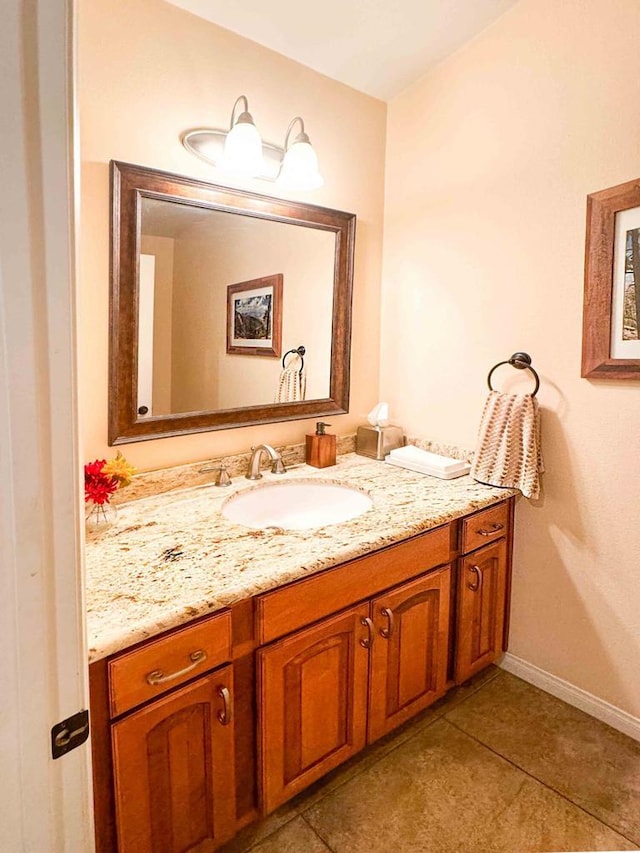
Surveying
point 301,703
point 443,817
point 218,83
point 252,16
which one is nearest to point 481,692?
point 443,817

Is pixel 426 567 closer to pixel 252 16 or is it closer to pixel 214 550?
pixel 214 550

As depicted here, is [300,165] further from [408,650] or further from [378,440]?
[408,650]

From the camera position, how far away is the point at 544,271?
171 cm

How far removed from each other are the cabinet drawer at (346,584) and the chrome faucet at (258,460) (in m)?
0.60

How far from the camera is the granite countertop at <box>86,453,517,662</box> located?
3.25 ft

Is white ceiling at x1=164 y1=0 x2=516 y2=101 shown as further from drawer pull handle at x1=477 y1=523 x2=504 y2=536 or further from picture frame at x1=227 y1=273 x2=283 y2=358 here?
drawer pull handle at x1=477 y1=523 x2=504 y2=536

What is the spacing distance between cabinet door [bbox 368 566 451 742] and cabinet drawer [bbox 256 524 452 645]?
52mm

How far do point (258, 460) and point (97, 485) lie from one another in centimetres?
62

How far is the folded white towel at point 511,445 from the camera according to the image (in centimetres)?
171

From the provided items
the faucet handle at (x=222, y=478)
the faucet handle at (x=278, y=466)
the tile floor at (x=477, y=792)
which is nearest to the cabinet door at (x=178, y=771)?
the tile floor at (x=477, y=792)

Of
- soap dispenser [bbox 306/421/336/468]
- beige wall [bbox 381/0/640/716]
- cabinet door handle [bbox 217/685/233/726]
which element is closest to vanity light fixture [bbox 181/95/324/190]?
beige wall [bbox 381/0/640/716]

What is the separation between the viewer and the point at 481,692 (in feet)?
6.16

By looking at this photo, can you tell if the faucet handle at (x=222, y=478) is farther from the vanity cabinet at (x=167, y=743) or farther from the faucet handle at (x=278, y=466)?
the vanity cabinet at (x=167, y=743)

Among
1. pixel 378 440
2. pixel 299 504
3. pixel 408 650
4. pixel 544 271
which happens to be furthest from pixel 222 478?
pixel 544 271
